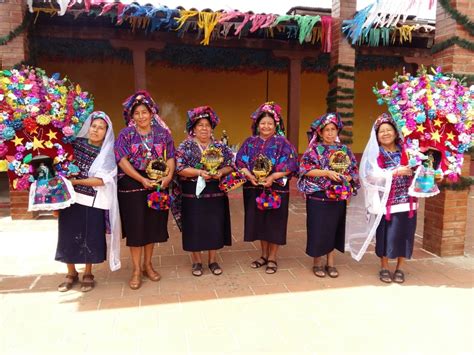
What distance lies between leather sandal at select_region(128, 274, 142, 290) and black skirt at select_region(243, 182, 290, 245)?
1184mm

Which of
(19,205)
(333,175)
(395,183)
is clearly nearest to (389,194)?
(395,183)

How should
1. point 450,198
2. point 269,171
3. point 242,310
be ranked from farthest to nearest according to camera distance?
point 450,198 → point 269,171 → point 242,310

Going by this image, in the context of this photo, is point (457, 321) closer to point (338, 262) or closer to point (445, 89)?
point (338, 262)

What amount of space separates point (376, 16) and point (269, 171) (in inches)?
139

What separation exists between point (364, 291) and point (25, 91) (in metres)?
3.57

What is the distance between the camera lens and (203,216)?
3836 mm

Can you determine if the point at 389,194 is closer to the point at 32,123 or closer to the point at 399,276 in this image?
the point at 399,276

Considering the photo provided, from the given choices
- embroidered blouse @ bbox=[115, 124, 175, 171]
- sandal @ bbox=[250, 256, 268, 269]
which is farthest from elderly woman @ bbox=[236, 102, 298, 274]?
embroidered blouse @ bbox=[115, 124, 175, 171]

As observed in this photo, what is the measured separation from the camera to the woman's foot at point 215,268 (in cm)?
398

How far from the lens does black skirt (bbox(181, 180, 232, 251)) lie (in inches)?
150

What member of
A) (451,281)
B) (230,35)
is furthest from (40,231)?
(451,281)

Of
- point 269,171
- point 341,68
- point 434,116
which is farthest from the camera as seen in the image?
point 341,68

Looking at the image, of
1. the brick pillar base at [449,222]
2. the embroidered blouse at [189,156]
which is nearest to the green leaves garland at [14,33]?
the embroidered blouse at [189,156]

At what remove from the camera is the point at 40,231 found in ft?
18.7
